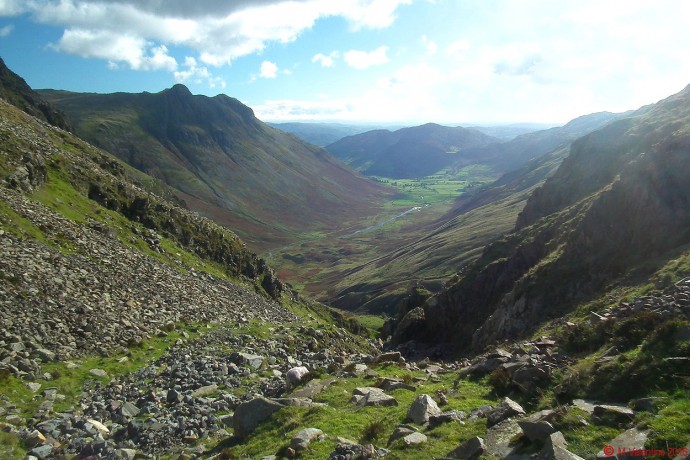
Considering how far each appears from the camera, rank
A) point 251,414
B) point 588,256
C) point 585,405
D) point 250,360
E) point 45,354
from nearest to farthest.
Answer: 1. point 585,405
2. point 251,414
3. point 45,354
4. point 250,360
5. point 588,256

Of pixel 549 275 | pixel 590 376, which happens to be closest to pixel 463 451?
pixel 590 376

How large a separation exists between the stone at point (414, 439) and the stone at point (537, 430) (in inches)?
114

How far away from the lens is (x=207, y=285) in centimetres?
4112

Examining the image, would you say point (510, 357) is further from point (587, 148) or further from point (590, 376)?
point (587, 148)

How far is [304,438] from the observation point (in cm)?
1391

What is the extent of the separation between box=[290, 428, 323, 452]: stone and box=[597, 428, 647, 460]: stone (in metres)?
7.94

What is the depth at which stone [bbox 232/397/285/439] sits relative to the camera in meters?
15.9

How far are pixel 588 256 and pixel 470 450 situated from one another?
1130 inches

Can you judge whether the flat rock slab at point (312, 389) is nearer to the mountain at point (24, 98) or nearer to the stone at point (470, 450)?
the stone at point (470, 450)

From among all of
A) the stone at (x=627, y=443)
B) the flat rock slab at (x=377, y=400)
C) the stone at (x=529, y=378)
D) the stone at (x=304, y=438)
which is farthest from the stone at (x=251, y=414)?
the stone at (x=627, y=443)

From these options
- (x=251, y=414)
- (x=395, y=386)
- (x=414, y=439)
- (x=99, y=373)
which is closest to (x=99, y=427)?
(x=99, y=373)

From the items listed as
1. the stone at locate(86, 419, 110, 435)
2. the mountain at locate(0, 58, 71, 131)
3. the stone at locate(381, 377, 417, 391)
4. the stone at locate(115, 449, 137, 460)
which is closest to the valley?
the stone at locate(115, 449, 137, 460)

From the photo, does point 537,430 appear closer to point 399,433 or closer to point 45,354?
point 399,433

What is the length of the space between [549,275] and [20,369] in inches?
1372
